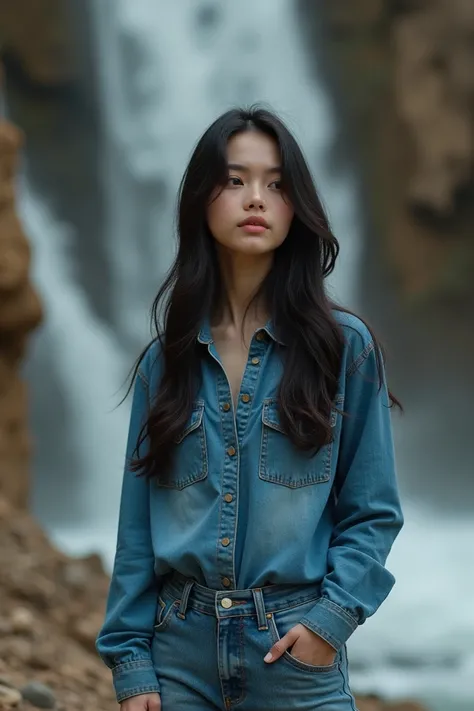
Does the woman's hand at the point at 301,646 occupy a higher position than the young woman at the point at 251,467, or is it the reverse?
the young woman at the point at 251,467

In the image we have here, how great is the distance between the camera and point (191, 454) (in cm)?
227

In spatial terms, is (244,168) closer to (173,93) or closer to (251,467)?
(251,467)

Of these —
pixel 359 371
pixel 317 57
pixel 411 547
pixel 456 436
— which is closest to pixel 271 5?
pixel 317 57

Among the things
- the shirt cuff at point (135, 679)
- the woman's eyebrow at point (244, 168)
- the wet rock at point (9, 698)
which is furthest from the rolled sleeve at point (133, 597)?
the wet rock at point (9, 698)

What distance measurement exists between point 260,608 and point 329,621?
12 cm

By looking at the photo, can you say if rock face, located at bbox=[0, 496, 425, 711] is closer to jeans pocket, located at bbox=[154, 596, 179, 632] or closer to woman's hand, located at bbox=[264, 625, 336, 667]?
jeans pocket, located at bbox=[154, 596, 179, 632]

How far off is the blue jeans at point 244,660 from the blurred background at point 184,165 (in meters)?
9.09

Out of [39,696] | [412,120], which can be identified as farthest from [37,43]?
[39,696]

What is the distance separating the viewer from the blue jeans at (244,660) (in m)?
2.13

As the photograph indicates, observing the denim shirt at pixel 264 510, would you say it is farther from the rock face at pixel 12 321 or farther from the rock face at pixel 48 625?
the rock face at pixel 12 321

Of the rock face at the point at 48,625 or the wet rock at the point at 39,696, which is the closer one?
the wet rock at the point at 39,696

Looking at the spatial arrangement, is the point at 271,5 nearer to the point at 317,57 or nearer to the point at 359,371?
the point at 317,57

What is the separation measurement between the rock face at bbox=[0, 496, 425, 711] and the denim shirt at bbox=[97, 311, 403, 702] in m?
1.34

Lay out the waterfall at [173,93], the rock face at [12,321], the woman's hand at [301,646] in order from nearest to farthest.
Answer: the woman's hand at [301,646] → the rock face at [12,321] → the waterfall at [173,93]
